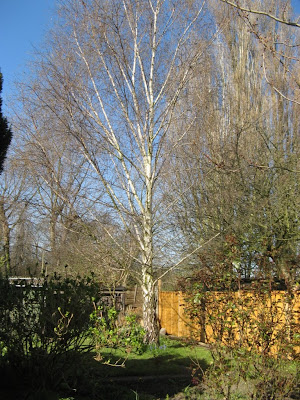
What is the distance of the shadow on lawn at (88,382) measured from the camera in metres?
4.43

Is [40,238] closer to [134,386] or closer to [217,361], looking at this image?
[134,386]

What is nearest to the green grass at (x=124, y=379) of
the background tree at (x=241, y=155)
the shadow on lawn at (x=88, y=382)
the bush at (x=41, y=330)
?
the shadow on lawn at (x=88, y=382)

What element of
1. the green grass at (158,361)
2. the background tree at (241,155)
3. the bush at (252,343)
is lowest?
the green grass at (158,361)

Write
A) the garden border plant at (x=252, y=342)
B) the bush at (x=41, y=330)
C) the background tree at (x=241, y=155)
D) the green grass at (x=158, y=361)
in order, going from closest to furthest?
the garden border plant at (x=252, y=342) → the bush at (x=41, y=330) → the green grass at (x=158, y=361) → the background tree at (x=241, y=155)

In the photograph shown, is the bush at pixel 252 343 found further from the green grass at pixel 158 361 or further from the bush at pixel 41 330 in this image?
the green grass at pixel 158 361

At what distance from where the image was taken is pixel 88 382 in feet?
16.5

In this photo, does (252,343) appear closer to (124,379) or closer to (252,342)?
(252,342)

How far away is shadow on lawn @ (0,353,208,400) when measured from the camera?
4434mm

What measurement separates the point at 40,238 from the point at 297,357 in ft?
56.3

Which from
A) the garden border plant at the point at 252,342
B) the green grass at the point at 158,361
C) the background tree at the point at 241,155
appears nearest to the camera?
the garden border plant at the point at 252,342

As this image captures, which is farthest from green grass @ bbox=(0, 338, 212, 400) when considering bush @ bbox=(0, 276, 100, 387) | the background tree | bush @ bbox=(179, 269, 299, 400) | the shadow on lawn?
the background tree

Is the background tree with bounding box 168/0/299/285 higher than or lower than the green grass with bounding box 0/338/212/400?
higher

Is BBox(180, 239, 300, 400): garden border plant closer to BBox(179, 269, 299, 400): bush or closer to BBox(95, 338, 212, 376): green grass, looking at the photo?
BBox(179, 269, 299, 400): bush

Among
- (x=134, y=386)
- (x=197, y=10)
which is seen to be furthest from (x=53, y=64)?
(x=134, y=386)
